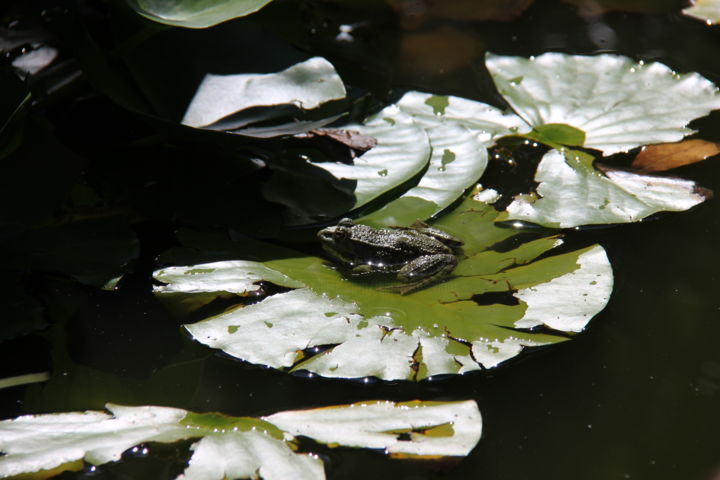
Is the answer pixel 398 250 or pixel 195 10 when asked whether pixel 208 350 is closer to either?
pixel 398 250

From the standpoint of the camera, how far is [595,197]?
2.50 m

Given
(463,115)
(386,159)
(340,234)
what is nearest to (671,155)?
(463,115)

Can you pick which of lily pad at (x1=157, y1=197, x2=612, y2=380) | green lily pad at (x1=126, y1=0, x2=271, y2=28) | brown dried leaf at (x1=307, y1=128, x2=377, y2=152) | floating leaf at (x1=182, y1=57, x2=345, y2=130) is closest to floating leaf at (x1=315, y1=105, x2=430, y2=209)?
brown dried leaf at (x1=307, y1=128, x2=377, y2=152)

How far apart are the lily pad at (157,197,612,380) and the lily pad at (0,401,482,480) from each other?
0.13 m

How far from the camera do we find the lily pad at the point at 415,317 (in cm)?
192

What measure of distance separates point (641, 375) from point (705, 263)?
23.5 inches

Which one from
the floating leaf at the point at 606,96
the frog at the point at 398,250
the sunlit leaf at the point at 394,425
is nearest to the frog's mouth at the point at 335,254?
the frog at the point at 398,250

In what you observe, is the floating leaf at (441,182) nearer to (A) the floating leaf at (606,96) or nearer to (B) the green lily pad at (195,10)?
(A) the floating leaf at (606,96)

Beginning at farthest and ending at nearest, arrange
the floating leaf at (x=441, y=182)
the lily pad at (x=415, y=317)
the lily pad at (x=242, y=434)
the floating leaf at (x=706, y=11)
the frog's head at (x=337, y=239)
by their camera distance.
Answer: the floating leaf at (x=706, y=11) → the floating leaf at (x=441, y=182) → the frog's head at (x=337, y=239) → the lily pad at (x=415, y=317) → the lily pad at (x=242, y=434)

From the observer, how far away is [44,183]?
7.62ft

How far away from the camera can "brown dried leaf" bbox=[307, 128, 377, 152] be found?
105 inches

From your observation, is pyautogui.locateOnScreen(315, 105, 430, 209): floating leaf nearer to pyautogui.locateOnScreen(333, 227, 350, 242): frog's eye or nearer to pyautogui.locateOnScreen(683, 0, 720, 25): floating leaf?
pyautogui.locateOnScreen(333, 227, 350, 242): frog's eye

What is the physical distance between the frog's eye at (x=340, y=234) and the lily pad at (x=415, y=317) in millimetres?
111

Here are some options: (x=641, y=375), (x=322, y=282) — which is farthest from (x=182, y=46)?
(x=641, y=375)
